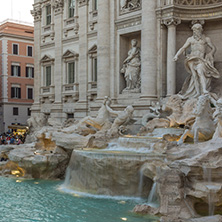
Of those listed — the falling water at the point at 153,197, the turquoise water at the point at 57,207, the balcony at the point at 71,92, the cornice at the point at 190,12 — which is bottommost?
the turquoise water at the point at 57,207

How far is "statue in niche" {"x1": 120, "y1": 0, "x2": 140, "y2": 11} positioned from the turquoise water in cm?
993

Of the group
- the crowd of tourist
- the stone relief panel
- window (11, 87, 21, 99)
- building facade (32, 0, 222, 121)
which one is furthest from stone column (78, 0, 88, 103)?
window (11, 87, 21, 99)

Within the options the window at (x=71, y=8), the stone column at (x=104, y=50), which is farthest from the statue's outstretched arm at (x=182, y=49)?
the window at (x=71, y=8)

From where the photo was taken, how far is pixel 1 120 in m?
33.8

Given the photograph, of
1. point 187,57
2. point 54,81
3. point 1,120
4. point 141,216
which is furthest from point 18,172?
point 1,120

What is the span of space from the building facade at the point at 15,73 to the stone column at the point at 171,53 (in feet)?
68.7

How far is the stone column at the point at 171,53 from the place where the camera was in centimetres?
1572

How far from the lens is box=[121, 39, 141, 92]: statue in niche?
17.5 meters

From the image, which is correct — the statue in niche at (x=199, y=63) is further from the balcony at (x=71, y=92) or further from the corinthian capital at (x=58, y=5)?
the corinthian capital at (x=58, y=5)

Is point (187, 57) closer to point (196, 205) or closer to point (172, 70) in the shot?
point (172, 70)

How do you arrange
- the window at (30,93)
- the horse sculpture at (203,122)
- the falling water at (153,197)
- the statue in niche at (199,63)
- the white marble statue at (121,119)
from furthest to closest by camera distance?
the window at (30,93), the statue in niche at (199,63), the white marble statue at (121,119), the horse sculpture at (203,122), the falling water at (153,197)

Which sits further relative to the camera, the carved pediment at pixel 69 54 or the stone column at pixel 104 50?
the carved pediment at pixel 69 54

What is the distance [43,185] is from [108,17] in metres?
9.81

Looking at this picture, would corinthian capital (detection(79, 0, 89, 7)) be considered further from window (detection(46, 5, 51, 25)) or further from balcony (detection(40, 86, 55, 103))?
balcony (detection(40, 86, 55, 103))
